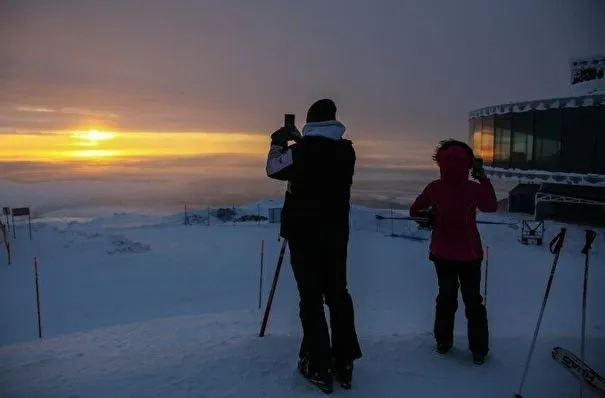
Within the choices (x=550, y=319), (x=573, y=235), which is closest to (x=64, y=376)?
(x=550, y=319)

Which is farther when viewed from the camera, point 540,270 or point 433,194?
point 540,270

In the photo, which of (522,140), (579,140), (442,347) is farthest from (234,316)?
(522,140)

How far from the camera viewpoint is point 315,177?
432 cm

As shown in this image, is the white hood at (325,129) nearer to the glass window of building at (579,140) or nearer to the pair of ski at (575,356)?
the pair of ski at (575,356)

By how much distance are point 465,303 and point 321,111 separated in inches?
103

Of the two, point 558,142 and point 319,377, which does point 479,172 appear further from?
point 558,142

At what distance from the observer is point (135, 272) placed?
60.3 ft

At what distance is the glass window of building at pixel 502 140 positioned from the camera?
3027cm

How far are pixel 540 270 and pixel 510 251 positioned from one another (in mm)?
3897

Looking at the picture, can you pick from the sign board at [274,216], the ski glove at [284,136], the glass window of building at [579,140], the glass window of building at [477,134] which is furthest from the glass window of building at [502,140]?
the ski glove at [284,136]

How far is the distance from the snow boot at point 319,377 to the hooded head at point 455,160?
2373 millimetres

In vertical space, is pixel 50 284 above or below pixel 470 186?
below

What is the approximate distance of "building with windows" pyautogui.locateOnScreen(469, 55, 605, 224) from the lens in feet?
83.6

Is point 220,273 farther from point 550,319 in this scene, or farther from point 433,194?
point 433,194
